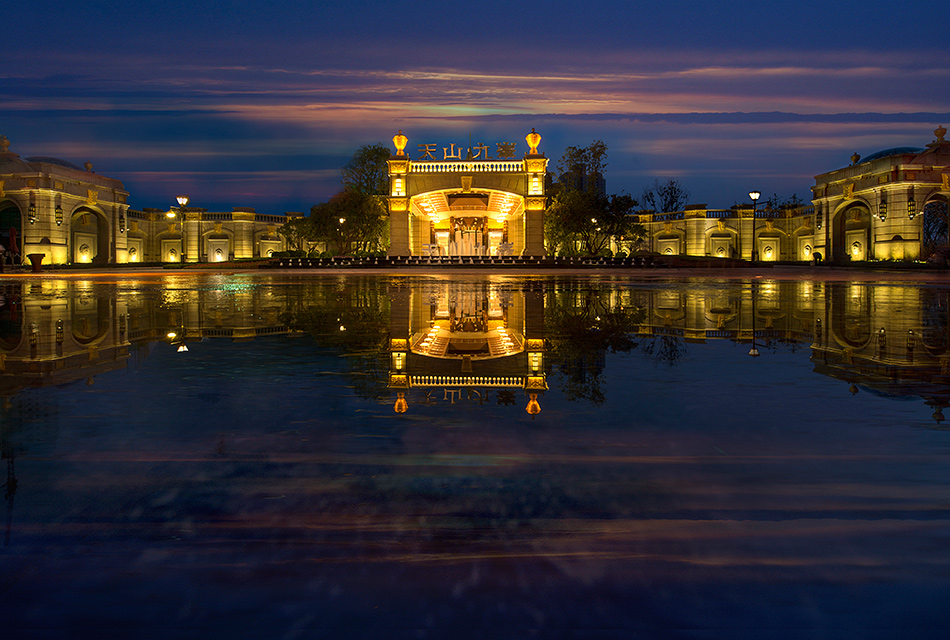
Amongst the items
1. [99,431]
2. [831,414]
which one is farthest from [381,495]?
[831,414]

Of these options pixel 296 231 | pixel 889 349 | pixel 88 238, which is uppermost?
pixel 296 231

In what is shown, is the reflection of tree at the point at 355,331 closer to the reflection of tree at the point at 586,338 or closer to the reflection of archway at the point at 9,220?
the reflection of tree at the point at 586,338

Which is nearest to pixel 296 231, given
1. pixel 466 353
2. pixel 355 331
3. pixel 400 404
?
pixel 355 331

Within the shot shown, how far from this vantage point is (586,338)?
655 centimetres

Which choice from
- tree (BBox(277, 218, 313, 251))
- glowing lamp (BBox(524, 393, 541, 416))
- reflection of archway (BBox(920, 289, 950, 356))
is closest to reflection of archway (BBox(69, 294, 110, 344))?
glowing lamp (BBox(524, 393, 541, 416))

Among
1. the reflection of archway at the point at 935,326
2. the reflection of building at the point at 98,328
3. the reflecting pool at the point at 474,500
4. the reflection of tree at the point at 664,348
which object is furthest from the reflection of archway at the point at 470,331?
the reflection of archway at the point at 935,326

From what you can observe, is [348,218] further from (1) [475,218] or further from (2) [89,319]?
(2) [89,319]

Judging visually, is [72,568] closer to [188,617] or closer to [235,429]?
[188,617]

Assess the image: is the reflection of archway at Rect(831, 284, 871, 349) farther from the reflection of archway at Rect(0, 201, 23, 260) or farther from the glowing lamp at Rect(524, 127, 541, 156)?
the reflection of archway at Rect(0, 201, 23, 260)

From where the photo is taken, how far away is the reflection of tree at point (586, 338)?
414 cm

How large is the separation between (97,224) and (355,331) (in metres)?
63.1

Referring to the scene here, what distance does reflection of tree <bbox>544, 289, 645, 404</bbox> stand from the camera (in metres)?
4.14

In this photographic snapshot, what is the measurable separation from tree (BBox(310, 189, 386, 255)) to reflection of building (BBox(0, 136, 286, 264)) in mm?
13931

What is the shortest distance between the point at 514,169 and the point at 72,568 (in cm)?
5626
